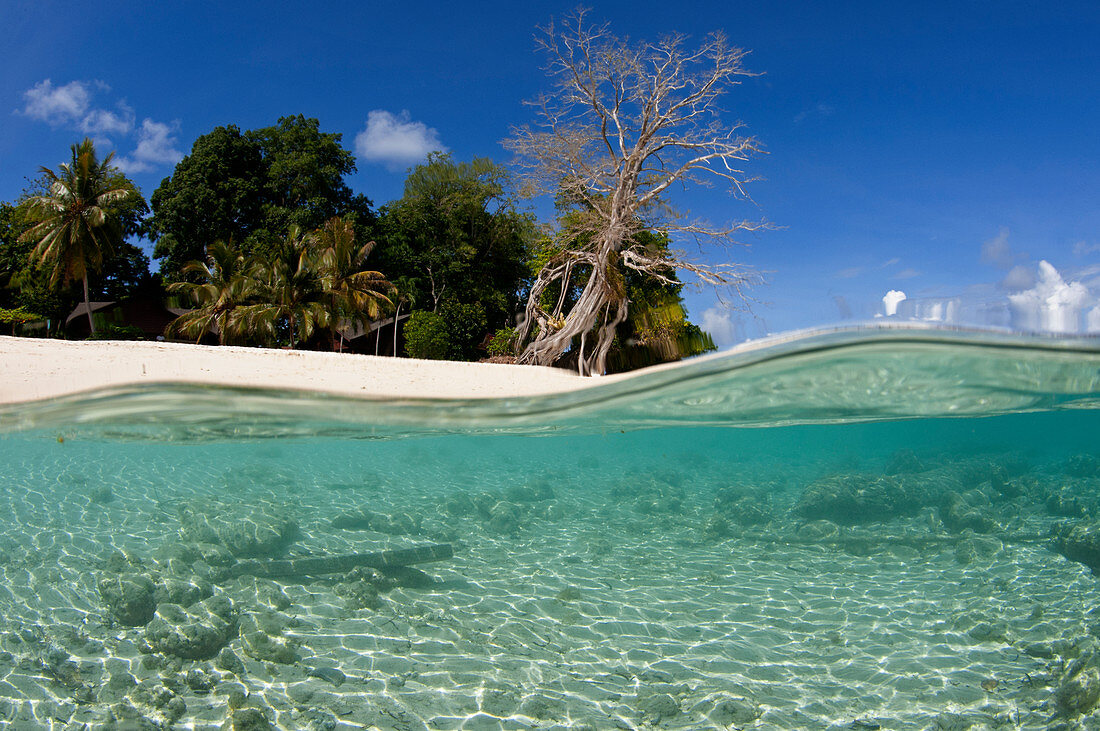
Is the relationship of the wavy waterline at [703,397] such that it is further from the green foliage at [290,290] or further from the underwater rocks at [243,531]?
the green foliage at [290,290]

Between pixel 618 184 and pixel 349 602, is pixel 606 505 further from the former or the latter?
pixel 618 184

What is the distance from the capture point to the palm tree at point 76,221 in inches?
1083

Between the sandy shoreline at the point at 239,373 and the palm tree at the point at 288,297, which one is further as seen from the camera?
the palm tree at the point at 288,297

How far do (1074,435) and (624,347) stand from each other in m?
16.9

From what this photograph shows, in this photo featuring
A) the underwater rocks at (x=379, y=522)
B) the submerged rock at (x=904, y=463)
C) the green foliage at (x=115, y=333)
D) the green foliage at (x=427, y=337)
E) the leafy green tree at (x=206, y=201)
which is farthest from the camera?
the leafy green tree at (x=206, y=201)

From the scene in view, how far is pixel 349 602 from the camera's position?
755cm

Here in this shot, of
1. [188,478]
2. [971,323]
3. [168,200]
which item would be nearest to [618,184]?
[971,323]

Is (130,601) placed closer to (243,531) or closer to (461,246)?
(243,531)

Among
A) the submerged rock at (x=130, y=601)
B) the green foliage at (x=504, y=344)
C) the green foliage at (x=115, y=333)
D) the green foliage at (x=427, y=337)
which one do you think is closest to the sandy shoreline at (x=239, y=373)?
the submerged rock at (x=130, y=601)

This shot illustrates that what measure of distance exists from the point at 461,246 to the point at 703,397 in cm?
2072

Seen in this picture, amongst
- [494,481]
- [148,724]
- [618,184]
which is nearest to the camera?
[148,724]

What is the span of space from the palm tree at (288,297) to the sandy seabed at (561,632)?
12085mm

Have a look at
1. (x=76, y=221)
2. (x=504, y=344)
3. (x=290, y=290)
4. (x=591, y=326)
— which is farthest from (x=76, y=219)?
(x=591, y=326)

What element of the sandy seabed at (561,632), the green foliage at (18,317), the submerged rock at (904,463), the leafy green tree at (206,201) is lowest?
the sandy seabed at (561,632)
